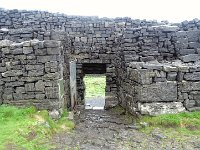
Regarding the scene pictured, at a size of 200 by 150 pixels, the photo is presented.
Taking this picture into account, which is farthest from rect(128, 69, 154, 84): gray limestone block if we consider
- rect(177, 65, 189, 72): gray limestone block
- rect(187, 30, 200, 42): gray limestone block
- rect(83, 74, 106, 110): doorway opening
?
rect(83, 74, 106, 110): doorway opening

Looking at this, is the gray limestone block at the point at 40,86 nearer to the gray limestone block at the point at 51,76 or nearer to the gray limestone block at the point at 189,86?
the gray limestone block at the point at 51,76

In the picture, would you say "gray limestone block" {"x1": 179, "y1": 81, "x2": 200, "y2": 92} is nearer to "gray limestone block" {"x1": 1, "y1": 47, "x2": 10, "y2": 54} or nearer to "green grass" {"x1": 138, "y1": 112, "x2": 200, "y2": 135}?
"green grass" {"x1": 138, "y1": 112, "x2": 200, "y2": 135}

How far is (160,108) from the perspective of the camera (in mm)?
11398

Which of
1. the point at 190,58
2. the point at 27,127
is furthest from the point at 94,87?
the point at 27,127

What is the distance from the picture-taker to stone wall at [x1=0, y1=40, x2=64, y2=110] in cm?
1105

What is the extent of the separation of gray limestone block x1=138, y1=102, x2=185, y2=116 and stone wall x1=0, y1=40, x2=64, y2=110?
2.92 m

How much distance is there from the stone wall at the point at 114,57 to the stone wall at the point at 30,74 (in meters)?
0.03

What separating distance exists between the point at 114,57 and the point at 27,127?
28.8ft

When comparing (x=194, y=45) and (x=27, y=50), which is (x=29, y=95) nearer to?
(x=27, y=50)

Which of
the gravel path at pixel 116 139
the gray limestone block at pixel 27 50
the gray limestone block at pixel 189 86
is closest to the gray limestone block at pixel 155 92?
the gray limestone block at pixel 189 86

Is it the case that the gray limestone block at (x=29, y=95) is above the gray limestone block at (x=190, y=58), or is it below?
below

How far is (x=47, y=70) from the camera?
11.1 meters

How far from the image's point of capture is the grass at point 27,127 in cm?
850

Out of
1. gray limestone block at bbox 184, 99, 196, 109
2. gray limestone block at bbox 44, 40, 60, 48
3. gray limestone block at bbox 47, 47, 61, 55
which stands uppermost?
gray limestone block at bbox 44, 40, 60, 48
